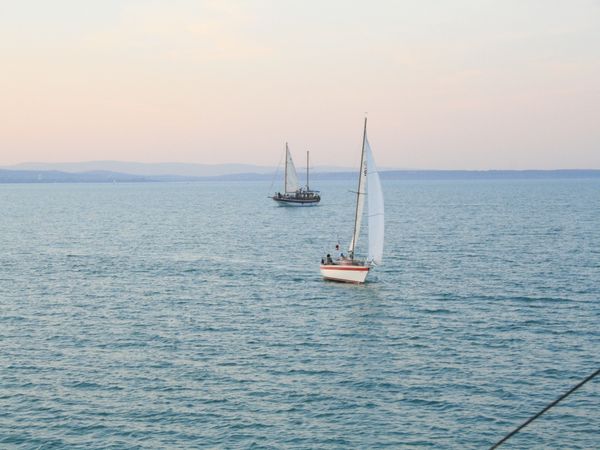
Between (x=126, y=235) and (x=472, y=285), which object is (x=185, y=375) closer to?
(x=472, y=285)

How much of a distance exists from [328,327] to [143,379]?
1679 cm

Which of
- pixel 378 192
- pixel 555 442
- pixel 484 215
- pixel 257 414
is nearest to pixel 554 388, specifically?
pixel 555 442

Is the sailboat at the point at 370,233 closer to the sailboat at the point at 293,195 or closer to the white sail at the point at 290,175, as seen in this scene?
the white sail at the point at 290,175

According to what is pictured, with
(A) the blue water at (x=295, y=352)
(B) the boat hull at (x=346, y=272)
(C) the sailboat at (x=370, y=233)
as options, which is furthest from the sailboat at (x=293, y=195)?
(B) the boat hull at (x=346, y=272)

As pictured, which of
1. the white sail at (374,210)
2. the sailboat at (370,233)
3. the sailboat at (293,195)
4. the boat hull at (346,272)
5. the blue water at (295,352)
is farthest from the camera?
the sailboat at (293,195)

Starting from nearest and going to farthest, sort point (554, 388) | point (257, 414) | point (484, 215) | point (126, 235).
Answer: point (257, 414), point (554, 388), point (126, 235), point (484, 215)

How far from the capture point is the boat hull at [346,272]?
6869 centimetres

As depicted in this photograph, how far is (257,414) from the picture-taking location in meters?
35.1

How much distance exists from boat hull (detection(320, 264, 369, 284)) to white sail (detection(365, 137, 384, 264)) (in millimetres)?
2389

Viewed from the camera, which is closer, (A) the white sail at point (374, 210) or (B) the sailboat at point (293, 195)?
(A) the white sail at point (374, 210)

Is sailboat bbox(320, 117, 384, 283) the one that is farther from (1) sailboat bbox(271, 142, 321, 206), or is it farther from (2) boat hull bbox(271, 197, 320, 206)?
(2) boat hull bbox(271, 197, 320, 206)

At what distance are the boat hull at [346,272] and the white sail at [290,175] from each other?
11475 cm

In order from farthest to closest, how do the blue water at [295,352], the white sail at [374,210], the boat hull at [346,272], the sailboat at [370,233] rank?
the boat hull at [346,272] → the sailboat at [370,233] → the white sail at [374,210] → the blue water at [295,352]

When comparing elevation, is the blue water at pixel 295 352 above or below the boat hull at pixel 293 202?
below
